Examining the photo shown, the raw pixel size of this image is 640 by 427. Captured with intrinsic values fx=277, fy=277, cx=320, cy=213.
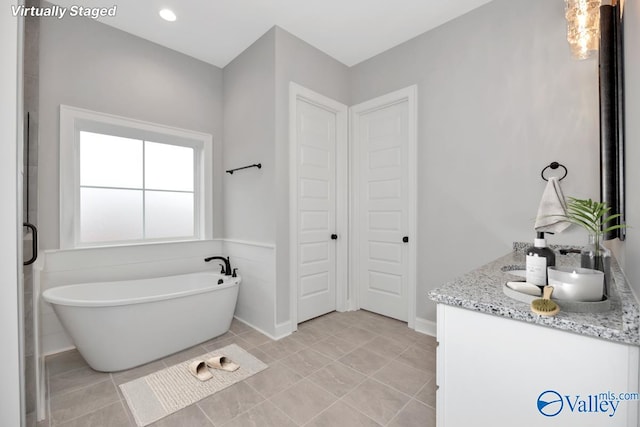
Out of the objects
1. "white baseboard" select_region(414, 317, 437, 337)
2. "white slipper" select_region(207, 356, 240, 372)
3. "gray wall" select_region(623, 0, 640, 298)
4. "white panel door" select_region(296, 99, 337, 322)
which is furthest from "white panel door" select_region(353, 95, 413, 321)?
"gray wall" select_region(623, 0, 640, 298)

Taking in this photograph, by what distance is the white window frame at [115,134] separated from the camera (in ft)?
7.62

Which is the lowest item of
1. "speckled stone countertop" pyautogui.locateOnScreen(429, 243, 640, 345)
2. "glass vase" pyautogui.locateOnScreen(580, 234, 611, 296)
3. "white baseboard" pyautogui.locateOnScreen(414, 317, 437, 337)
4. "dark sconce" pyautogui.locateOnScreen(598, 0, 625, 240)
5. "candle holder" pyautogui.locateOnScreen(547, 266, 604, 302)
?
"white baseboard" pyautogui.locateOnScreen(414, 317, 437, 337)

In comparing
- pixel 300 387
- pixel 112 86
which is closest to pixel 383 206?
pixel 300 387

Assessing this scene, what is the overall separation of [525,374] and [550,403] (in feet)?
0.25

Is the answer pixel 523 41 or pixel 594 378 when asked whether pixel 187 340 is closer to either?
pixel 594 378

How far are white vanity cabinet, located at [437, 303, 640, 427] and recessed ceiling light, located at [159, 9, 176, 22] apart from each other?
303 centimetres

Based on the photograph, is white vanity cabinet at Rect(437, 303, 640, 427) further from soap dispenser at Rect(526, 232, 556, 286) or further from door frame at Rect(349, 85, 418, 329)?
door frame at Rect(349, 85, 418, 329)

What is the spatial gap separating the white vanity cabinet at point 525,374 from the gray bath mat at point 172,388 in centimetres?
145

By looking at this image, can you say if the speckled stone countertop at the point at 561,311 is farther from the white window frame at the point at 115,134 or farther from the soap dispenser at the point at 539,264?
the white window frame at the point at 115,134

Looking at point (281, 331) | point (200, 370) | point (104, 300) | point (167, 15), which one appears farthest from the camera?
point (281, 331)

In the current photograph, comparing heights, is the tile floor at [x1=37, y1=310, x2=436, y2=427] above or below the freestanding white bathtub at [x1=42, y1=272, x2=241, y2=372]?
below

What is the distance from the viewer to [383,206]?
2.94 meters

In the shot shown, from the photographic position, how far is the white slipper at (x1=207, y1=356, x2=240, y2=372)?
2.00 m

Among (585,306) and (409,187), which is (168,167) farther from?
(585,306)
